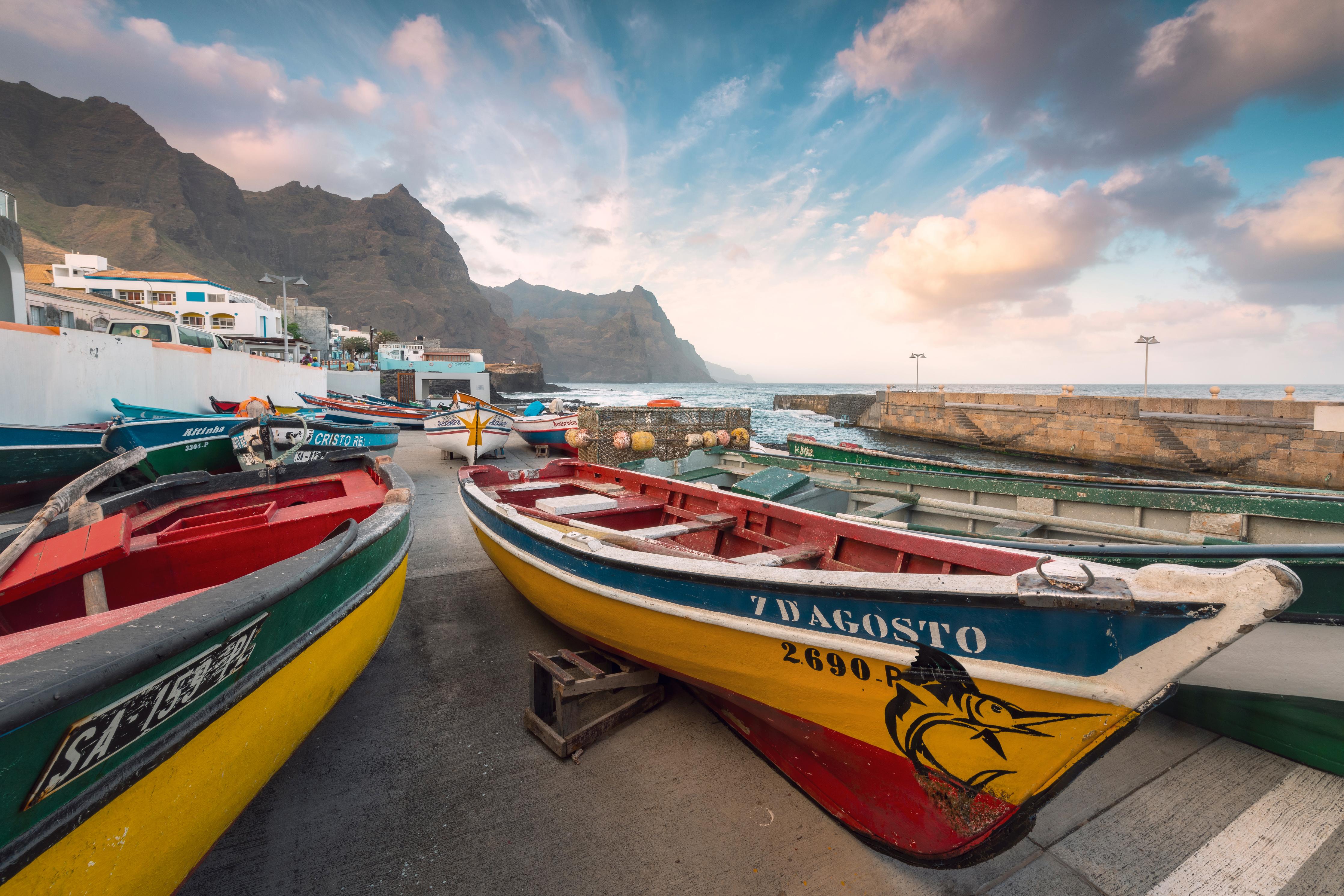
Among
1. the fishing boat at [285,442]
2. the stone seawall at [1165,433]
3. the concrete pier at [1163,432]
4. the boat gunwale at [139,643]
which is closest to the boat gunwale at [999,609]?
the boat gunwale at [139,643]

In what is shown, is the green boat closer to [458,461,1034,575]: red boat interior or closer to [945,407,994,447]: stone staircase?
[458,461,1034,575]: red boat interior

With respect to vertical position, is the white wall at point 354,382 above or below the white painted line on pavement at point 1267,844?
above

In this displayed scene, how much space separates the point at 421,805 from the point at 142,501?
372cm

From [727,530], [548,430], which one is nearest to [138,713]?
[727,530]

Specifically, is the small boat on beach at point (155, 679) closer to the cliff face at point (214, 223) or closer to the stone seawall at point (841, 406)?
the stone seawall at point (841, 406)

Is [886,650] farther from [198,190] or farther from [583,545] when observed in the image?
[198,190]

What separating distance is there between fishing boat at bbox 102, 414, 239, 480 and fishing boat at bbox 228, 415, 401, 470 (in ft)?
0.86

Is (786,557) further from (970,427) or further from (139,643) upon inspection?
(970,427)

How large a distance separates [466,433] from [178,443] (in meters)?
5.76

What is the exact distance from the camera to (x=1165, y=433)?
1827cm

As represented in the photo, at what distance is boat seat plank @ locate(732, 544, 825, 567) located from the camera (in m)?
3.21

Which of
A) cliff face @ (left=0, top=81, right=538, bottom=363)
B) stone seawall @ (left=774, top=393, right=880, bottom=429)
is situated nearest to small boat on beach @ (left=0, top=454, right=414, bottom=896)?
stone seawall @ (left=774, top=393, right=880, bottom=429)

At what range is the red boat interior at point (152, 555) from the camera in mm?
2029

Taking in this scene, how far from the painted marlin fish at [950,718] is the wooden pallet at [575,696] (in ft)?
5.32
